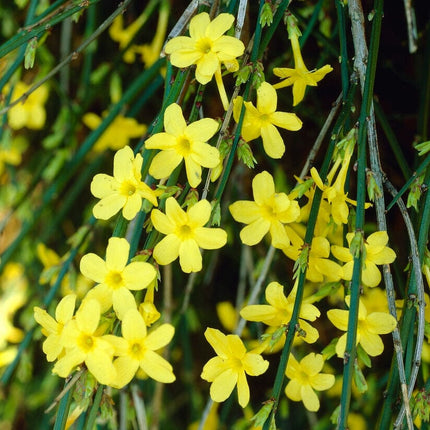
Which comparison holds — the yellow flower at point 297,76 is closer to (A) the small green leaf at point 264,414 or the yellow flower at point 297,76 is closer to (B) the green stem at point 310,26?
(B) the green stem at point 310,26

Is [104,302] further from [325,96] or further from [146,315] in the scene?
[325,96]

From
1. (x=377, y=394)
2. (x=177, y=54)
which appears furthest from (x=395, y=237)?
(x=177, y=54)

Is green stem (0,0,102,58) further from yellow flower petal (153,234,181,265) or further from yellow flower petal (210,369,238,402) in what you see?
yellow flower petal (210,369,238,402)

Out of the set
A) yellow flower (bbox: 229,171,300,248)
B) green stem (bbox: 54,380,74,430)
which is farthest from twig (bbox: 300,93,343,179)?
green stem (bbox: 54,380,74,430)

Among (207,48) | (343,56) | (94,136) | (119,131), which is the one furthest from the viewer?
(119,131)

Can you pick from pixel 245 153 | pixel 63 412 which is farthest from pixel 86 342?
pixel 245 153

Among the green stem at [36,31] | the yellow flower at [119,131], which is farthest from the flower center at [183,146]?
the yellow flower at [119,131]

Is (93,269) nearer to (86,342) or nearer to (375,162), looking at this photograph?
(86,342)
